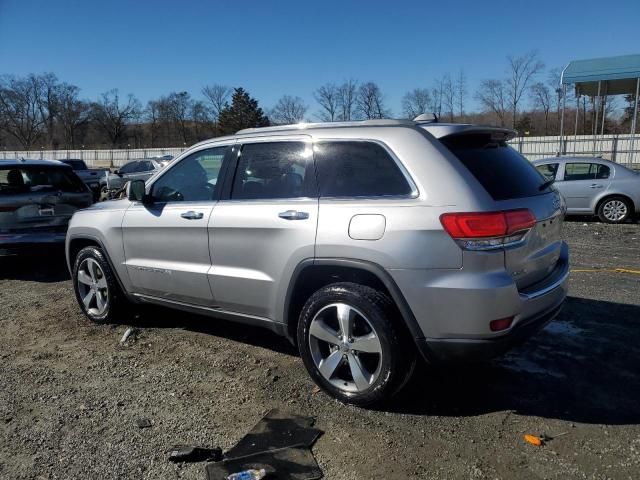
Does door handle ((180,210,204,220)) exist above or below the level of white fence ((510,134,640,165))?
below

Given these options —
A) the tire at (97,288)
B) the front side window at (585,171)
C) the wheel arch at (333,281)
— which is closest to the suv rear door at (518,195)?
the wheel arch at (333,281)

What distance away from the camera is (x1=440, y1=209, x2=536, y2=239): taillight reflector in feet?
9.75

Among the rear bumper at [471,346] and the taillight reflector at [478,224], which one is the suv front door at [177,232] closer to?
the rear bumper at [471,346]

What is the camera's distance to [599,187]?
1185 cm

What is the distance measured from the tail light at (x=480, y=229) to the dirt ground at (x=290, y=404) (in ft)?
3.73

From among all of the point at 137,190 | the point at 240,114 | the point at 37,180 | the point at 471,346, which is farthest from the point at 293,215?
the point at 240,114

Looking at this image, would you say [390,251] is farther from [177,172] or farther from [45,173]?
[45,173]

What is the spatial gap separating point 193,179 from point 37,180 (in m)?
4.68

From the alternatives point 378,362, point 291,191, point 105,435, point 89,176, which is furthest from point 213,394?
point 89,176

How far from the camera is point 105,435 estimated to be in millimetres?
3232

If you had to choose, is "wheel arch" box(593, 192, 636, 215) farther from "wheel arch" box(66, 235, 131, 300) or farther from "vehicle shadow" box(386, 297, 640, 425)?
"wheel arch" box(66, 235, 131, 300)

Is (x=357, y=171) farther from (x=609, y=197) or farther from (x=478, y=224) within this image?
(x=609, y=197)

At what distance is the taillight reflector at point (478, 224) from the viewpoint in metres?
2.97

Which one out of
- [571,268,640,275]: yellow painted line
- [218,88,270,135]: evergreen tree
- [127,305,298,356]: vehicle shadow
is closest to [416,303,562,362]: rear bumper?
[127,305,298,356]: vehicle shadow
